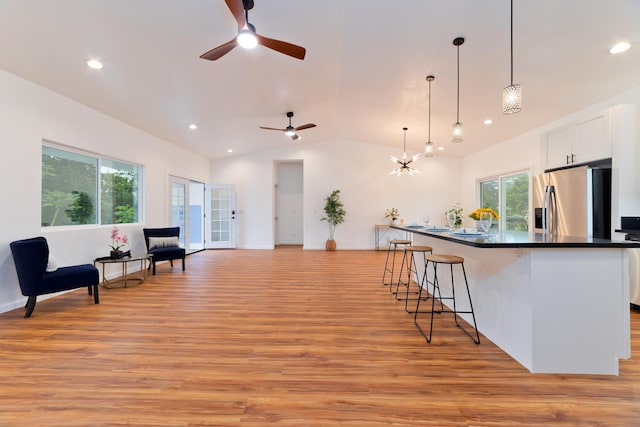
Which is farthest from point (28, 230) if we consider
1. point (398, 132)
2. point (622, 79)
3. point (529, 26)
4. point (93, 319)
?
point (622, 79)

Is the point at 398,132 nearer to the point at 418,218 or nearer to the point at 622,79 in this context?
the point at 418,218

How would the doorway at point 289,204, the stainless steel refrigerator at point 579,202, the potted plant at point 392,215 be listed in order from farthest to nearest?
1. the doorway at point 289,204
2. the potted plant at point 392,215
3. the stainless steel refrigerator at point 579,202

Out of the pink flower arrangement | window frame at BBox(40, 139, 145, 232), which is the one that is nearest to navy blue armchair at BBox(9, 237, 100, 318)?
window frame at BBox(40, 139, 145, 232)

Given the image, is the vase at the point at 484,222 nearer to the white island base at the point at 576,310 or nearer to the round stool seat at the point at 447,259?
the round stool seat at the point at 447,259

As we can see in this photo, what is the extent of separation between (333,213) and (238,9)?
606 centimetres

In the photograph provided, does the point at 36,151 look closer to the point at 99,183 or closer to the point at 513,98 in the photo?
the point at 99,183

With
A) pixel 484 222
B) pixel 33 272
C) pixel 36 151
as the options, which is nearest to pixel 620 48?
pixel 484 222

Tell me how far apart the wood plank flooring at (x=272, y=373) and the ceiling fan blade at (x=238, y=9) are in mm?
2674

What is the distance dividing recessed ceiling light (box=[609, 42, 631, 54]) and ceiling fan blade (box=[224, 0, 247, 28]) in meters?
3.72

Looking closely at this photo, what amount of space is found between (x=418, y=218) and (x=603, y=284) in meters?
6.33

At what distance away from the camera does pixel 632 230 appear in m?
2.97

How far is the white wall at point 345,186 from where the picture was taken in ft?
26.6

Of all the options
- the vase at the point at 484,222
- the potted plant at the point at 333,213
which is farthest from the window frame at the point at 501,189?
the potted plant at the point at 333,213

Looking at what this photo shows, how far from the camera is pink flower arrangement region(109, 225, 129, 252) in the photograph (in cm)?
432
